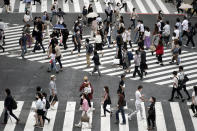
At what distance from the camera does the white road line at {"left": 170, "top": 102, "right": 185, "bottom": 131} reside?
22781mm

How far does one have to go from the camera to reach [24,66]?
3008cm

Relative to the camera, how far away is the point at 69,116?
Answer: 23.7 m

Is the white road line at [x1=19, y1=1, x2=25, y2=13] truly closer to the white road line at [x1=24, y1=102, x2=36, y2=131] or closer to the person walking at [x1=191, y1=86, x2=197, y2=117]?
the white road line at [x1=24, y1=102, x2=36, y2=131]

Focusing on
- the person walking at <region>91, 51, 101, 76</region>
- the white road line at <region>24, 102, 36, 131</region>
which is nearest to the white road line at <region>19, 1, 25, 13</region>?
the person walking at <region>91, 51, 101, 76</region>

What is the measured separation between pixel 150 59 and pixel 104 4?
12.5 m

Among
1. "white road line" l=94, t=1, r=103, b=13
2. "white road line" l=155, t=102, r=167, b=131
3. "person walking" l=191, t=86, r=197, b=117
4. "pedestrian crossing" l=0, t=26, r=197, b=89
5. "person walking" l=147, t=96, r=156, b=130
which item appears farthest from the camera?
"white road line" l=94, t=1, r=103, b=13

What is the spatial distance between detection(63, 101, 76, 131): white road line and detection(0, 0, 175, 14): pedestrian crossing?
1688 cm

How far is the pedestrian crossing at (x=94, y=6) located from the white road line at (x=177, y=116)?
56.5ft

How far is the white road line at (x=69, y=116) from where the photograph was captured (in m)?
22.6

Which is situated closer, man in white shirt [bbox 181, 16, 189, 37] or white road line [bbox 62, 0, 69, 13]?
man in white shirt [bbox 181, 16, 189, 37]

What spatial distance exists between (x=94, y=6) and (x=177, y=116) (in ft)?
65.8

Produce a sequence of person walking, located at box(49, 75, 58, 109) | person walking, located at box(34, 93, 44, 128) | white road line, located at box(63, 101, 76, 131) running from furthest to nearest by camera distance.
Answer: person walking, located at box(49, 75, 58, 109) → white road line, located at box(63, 101, 76, 131) → person walking, located at box(34, 93, 44, 128)

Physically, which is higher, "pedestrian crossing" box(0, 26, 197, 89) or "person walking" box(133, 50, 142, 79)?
"pedestrian crossing" box(0, 26, 197, 89)

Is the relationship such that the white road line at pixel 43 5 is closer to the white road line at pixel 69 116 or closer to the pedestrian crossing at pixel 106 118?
the pedestrian crossing at pixel 106 118
